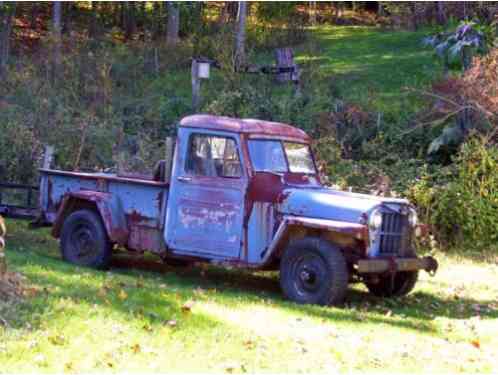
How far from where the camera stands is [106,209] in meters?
10.5

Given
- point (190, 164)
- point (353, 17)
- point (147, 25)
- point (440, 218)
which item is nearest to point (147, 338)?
point (190, 164)

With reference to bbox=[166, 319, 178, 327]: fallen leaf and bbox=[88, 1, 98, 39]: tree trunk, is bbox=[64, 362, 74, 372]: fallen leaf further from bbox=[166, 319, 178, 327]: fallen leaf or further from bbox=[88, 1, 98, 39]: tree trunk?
bbox=[88, 1, 98, 39]: tree trunk

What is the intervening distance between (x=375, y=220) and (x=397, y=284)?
1.26m

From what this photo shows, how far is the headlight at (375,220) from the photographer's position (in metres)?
8.95

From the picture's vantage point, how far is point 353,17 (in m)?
39.3

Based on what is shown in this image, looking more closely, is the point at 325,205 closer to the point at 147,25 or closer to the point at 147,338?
the point at 147,338

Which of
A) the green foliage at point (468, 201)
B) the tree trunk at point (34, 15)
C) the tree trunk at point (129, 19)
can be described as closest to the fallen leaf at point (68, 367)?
the green foliage at point (468, 201)

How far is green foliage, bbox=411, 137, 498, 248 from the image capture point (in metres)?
13.4

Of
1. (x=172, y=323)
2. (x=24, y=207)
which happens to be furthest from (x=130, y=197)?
(x=172, y=323)

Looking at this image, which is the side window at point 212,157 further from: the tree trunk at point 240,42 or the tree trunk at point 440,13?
the tree trunk at point 440,13

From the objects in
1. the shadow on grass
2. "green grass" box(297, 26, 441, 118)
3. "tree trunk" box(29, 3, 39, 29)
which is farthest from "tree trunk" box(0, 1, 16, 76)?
the shadow on grass

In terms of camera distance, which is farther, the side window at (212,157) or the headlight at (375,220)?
the side window at (212,157)

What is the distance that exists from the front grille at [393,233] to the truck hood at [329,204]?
121mm

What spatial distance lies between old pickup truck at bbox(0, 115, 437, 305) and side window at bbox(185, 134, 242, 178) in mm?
12
